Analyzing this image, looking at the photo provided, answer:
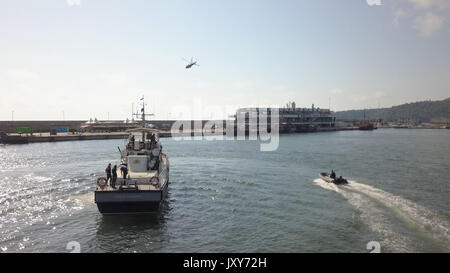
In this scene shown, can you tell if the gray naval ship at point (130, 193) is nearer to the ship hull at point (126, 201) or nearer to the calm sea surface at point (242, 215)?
the ship hull at point (126, 201)

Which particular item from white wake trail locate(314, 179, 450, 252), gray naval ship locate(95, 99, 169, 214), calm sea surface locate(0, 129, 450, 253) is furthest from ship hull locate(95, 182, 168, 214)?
white wake trail locate(314, 179, 450, 252)

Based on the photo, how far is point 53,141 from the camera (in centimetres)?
9275

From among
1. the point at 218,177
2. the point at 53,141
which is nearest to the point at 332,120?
the point at 53,141

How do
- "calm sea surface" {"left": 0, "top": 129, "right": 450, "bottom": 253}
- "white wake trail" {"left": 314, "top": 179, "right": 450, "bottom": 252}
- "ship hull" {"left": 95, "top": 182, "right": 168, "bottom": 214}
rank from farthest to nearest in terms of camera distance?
"ship hull" {"left": 95, "top": 182, "right": 168, "bottom": 214} → "white wake trail" {"left": 314, "top": 179, "right": 450, "bottom": 252} → "calm sea surface" {"left": 0, "top": 129, "right": 450, "bottom": 253}

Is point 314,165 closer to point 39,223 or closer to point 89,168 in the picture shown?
point 89,168

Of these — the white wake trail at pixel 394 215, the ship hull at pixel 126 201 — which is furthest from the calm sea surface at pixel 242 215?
the ship hull at pixel 126 201

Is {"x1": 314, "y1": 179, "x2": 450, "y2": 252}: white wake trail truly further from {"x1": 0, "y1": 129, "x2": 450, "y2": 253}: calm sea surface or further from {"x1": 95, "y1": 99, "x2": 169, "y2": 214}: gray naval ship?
{"x1": 95, "y1": 99, "x2": 169, "y2": 214}: gray naval ship

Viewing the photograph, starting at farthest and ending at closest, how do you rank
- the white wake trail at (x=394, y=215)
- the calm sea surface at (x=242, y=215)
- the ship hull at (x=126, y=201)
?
the ship hull at (x=126, y=201) < the white wake trail at (x=394, y=215) < the calm sea surface at (x=242, y=215)

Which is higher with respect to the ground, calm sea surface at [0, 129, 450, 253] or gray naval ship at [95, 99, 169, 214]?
gray naval ship at [95, 99, 169, 214]

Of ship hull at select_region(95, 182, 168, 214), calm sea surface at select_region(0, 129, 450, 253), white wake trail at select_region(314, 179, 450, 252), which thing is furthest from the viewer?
ship hull at select_region(95, 182, 168, 214)

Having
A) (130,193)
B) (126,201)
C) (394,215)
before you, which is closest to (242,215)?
(130,193)

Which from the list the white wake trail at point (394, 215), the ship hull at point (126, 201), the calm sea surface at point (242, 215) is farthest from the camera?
the ship hull at point (126, 201)
